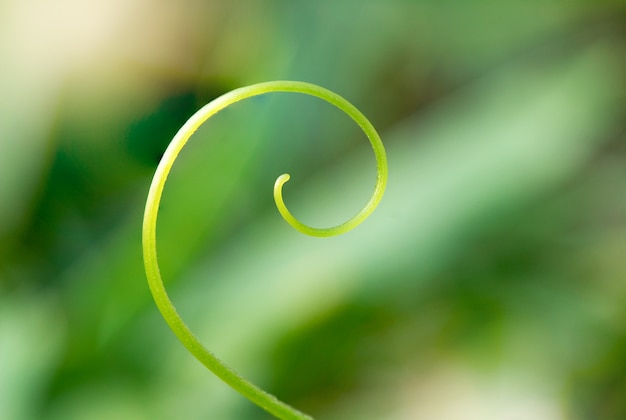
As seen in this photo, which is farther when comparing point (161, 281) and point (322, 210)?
point (322, 210)

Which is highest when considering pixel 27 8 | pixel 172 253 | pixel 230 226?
pixel 27 8

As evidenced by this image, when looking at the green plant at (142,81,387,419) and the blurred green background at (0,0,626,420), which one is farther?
the blurred green background at (0,0,626,420)

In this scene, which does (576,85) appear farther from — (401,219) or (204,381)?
(204,381)

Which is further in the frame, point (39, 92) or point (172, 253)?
point (39, 92)

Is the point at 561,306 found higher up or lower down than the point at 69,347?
higher up

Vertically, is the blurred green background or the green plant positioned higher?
the blurred green background

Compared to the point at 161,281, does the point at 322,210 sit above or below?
above

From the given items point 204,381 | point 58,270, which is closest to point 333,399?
point 204,381

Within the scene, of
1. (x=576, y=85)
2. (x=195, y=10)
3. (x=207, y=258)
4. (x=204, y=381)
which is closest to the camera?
(x=204, y=381)
